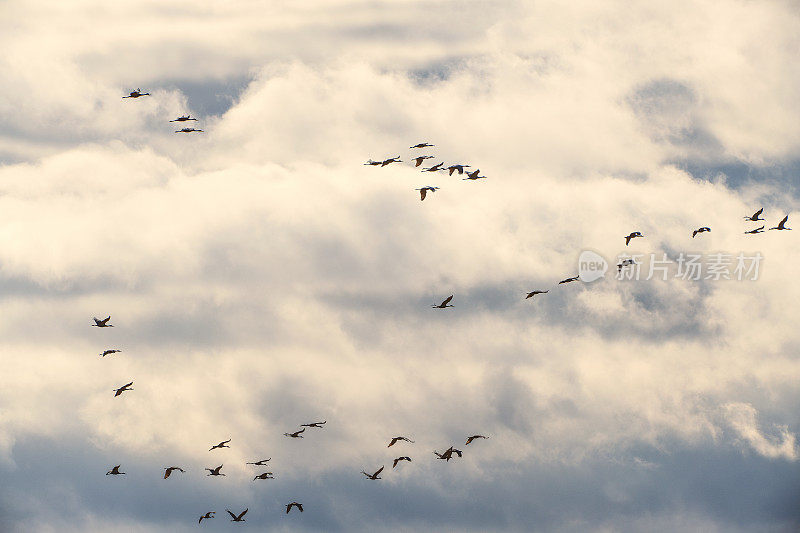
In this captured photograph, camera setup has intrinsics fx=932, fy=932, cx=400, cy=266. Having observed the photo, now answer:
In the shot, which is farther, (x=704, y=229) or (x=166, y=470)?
(x=704, y=229)

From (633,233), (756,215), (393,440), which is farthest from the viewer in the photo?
(633,233)

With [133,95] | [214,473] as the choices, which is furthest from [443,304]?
[133,95]

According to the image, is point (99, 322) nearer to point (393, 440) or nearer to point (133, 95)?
point (133, 95)

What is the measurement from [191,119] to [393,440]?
54.0 meters

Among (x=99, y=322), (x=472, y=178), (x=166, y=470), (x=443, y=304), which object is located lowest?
(x=166, y=470)

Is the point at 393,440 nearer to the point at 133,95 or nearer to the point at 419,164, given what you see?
the point at 419,164

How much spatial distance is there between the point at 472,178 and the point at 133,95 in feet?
166

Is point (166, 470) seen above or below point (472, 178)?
below

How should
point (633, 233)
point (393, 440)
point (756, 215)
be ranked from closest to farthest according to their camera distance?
point (393, 440) < point (756, 215) < point (633, 233)

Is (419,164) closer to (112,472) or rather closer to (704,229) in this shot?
(704,229)

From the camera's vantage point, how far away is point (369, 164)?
137m

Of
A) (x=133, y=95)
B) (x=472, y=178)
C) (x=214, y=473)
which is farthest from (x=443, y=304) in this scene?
(x=133, y=95)

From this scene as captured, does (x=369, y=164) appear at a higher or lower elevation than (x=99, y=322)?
higher

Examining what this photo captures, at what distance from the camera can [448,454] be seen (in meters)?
136
